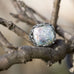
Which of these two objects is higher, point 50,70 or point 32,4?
point 32,4

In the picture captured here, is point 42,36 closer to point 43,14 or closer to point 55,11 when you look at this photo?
point 55,11

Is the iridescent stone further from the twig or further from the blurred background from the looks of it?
the blurred background

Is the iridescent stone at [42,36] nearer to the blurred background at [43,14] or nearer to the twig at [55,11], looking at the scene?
the twig at [55,11]

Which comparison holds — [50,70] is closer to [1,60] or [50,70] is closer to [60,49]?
[60,49]

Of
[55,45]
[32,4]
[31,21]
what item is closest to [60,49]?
[55,45]

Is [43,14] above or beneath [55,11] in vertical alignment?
beneath

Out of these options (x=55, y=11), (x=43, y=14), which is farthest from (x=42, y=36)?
(x=43, y=14)

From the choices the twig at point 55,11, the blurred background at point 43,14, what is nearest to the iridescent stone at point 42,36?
the twig at point 55,11

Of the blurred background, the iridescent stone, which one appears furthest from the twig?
the blurred background
